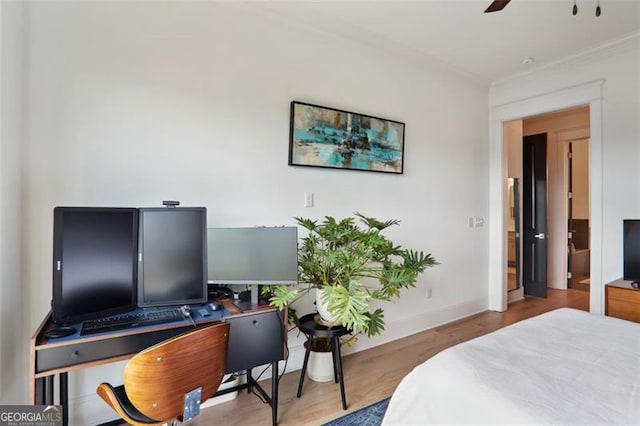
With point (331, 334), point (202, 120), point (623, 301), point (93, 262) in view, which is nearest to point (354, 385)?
point (331, 334)

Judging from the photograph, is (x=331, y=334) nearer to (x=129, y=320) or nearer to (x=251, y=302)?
(x=251, y=302)

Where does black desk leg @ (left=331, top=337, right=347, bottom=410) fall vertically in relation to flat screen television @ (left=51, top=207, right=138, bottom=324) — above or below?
below

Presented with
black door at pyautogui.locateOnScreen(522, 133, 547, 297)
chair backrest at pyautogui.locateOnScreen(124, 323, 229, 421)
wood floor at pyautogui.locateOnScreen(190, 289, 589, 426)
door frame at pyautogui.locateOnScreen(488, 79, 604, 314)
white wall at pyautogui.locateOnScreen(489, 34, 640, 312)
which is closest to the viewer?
chair backrest at pyautogui.locateOnScreen(124, 323, 229, 421)

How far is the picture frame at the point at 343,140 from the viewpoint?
276 centimetres

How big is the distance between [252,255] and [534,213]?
190 inches

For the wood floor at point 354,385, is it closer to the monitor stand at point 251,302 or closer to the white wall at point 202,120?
the white wall at point 202,120

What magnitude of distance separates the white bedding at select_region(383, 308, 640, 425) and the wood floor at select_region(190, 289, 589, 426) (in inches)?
37.8

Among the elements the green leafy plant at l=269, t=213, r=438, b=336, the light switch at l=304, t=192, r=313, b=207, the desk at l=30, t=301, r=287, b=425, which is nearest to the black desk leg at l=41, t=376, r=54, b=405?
the desk at l=30, t=301, r=287, b=425

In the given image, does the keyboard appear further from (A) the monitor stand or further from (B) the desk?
(A) the monitor stand

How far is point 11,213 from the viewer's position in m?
1.69

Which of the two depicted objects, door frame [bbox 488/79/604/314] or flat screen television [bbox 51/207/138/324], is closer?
flat screen television [bbox 51/207/138/324]

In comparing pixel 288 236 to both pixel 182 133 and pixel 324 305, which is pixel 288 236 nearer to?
pixel 324 305

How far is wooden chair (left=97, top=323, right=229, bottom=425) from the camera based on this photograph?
1.29m

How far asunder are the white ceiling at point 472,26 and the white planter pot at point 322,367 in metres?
2.65
